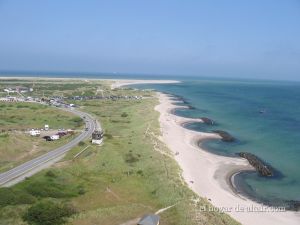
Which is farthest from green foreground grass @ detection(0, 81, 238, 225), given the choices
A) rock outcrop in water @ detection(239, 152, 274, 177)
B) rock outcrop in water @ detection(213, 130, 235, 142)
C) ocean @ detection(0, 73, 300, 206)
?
rock outcrop in water @ detection(213, 130, 235, 142)

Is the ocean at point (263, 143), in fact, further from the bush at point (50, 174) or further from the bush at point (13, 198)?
the bush at point (13, 198)

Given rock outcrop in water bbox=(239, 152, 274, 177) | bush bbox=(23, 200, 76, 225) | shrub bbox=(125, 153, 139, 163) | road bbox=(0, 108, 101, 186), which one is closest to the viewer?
bush bbox=(23, 200, 76, 225)

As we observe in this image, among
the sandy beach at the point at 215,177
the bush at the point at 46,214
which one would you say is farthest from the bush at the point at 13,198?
the sandy beach at the point at 215,177

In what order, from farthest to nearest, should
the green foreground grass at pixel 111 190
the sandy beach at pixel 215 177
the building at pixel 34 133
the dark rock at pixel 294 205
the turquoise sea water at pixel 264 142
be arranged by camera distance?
the building at pixel 34 133 < the turquoise sea water at pixel 264 142 < the dark rock at pixel 294 205 < the sandy beach at pixel 215 177 < the green foreground grass at pixel 111 190

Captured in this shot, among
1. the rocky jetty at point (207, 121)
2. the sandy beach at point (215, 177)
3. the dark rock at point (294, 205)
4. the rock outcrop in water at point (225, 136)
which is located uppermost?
the rocky jetty at point (207, 121)

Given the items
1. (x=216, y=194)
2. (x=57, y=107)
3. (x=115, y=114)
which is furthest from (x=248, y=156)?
(x=57, y=107)

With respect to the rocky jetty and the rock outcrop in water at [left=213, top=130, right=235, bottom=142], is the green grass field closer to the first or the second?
the rock outcrop in water at [left=213, top=130, right=235, bottom=142]

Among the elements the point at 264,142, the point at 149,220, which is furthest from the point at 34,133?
the point at 264,142

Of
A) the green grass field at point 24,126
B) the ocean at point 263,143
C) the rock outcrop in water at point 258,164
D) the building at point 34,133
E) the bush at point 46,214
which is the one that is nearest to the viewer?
the bush at point 46,214
